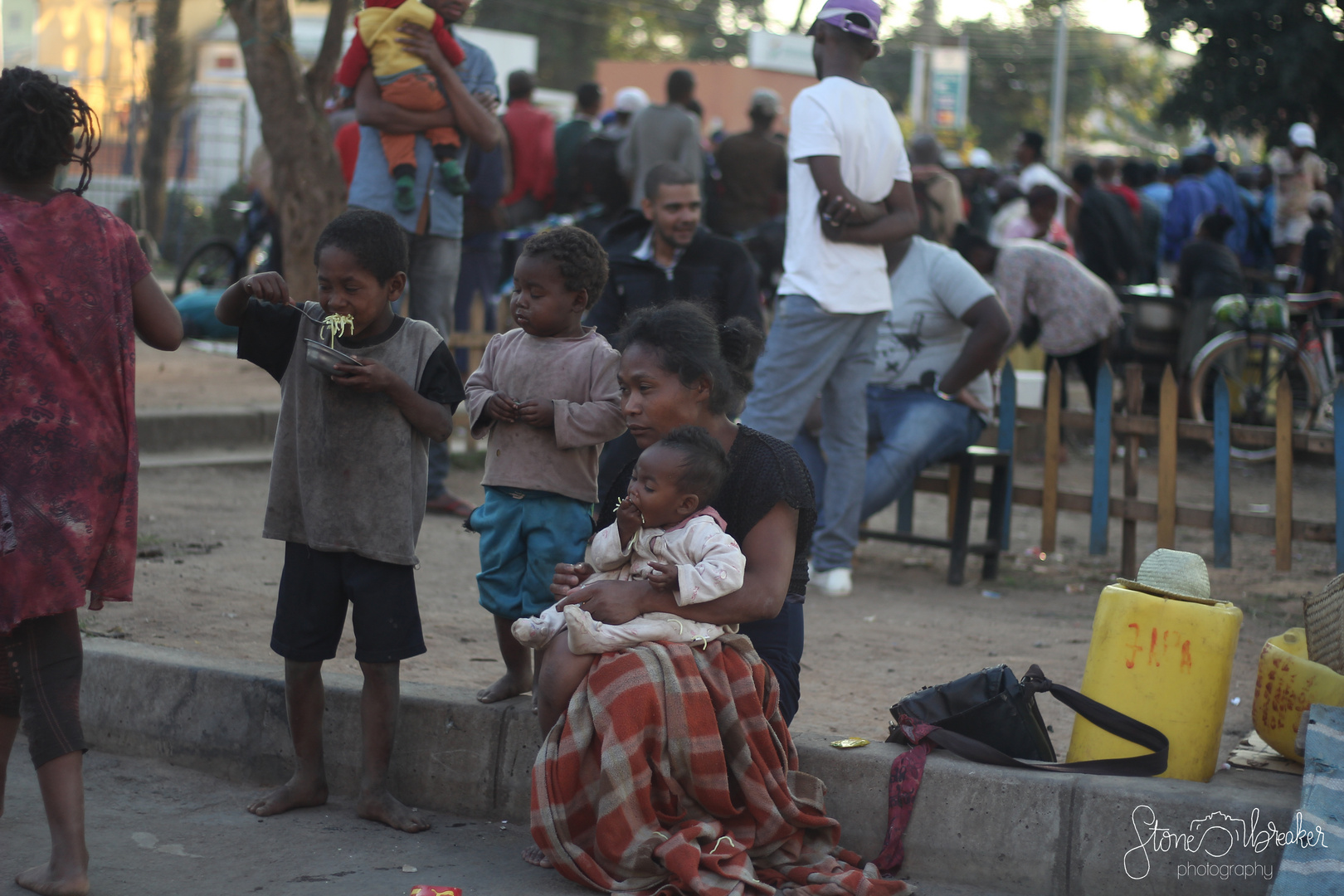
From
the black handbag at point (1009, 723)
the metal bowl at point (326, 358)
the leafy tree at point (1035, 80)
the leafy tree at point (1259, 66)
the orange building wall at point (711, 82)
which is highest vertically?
the leafy tree at point (1035, 80)

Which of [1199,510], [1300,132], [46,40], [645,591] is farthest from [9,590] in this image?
[46,40]

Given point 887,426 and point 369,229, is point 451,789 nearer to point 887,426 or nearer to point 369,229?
point 369,229

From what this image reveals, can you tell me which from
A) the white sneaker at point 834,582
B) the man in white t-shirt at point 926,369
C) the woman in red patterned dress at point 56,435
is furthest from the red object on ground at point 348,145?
the woman in red patterned dress at point 56,435

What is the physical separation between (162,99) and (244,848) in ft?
75.5

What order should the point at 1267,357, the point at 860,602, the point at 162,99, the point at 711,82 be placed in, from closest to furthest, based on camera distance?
the point at 860,602
the point at 1267,357
the point at 162,99
the point at 711,82

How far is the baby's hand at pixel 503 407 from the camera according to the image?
348 centimetres

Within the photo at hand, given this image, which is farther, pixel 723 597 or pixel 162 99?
pixel 162 99

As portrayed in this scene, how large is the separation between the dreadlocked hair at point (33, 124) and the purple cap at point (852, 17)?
331 centimetres

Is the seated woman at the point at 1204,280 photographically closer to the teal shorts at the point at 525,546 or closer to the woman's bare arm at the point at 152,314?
the teal shorts at the point at 525,546

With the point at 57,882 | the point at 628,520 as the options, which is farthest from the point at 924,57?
the point at 57,882

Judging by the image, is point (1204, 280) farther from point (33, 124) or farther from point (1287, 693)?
point (33, 124)

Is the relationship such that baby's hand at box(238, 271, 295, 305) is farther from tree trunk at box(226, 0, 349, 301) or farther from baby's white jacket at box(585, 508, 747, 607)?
tree trunk at box(226, 0, 349, 301)

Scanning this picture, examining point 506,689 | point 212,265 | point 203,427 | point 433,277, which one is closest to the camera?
point 506,689

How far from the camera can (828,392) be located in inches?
230
